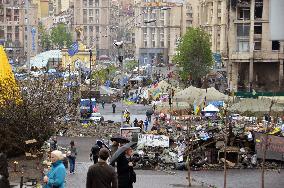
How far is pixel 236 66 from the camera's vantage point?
77.1 meters

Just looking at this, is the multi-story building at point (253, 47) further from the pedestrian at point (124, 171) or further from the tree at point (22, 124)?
the pedestrian at point (124, 171)

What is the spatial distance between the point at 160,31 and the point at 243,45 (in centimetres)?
6880

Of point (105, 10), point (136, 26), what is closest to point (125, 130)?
point (136, 26)

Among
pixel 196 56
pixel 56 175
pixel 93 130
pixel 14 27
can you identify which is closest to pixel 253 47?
pixel 196 56

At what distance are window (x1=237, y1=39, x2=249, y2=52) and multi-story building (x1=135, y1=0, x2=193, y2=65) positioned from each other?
212 ft

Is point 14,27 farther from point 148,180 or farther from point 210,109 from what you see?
point 148,180

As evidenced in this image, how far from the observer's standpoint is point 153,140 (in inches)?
1185

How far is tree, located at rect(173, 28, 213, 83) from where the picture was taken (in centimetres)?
8356

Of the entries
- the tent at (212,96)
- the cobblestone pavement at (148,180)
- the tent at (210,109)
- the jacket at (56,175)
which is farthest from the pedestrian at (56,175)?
the tent at (212,96)

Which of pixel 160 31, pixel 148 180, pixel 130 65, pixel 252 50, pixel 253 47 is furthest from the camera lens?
pixel 160 31

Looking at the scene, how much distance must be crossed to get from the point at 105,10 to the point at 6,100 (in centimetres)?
15048

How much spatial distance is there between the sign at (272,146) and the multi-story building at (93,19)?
486 feet

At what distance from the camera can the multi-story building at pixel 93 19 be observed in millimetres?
176500

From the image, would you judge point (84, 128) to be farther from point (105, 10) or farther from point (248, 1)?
point (105, 10)
